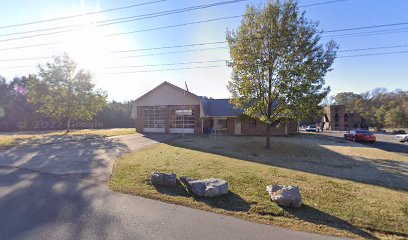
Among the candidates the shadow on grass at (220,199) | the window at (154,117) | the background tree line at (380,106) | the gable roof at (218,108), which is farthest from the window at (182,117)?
the background tree line at (380,106)

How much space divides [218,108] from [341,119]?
54.7 metres

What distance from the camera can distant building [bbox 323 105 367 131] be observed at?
66.8m

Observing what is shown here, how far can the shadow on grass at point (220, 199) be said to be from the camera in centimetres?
524

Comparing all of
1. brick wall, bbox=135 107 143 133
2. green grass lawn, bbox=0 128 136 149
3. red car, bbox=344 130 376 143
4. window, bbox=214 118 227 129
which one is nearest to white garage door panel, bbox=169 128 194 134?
window, bbox=214 118 227 129

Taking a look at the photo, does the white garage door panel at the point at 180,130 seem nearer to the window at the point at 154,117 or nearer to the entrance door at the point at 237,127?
the window at the point at 154,117

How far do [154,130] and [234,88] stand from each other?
16167 millimetres

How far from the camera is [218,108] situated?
96.9 ft

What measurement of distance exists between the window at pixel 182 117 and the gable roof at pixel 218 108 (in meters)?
1.96

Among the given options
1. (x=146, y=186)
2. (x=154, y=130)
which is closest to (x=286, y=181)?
(x=146, y=186)

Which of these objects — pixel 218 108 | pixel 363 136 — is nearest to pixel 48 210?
pixel 218 108

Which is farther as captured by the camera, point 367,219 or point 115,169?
→ point 115,169

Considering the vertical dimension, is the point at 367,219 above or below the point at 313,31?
below

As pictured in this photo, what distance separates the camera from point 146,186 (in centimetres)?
661

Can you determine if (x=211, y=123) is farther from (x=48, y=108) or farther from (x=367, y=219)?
(x=367, y=219)
